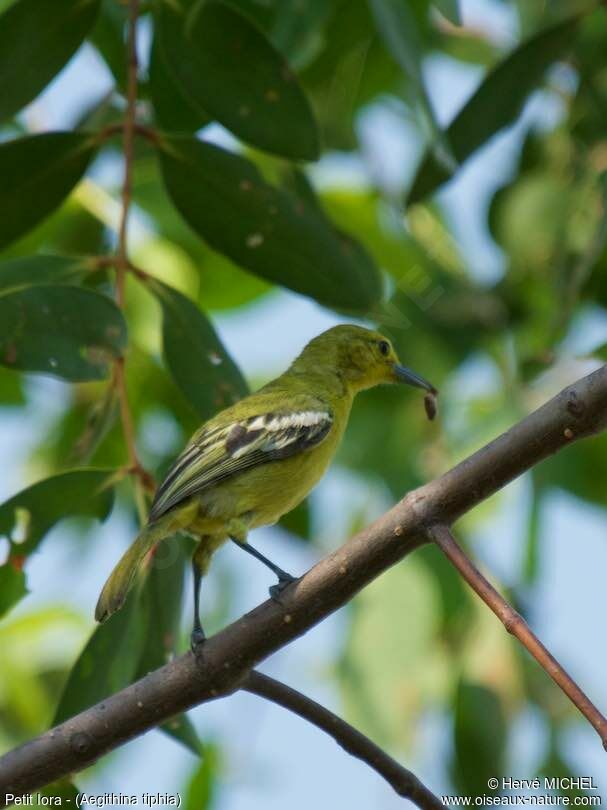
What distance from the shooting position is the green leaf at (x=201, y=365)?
340 centimetres

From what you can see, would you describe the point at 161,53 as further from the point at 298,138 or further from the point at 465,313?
the point at 465,313

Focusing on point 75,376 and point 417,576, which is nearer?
point 75,376


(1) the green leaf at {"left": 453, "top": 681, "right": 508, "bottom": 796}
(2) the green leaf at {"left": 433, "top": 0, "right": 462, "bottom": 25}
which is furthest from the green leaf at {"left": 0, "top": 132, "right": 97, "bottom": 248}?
(1) the green leaf at {"left": 453, "top": 681, "right": 508, "bottom": 796}

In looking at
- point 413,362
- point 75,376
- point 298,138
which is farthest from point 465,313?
point 75,376

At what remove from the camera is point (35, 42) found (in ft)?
10.9

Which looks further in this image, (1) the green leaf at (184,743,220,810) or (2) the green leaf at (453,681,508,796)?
(1) the green leaf at (184,743,220,810)

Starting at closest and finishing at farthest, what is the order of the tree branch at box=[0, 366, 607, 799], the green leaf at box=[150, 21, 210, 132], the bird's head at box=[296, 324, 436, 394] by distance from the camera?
the tree branch at box=[0, 366, 607, 799], the green leaf at box=[150, 21, 210, 132], the bird's head at box=[296, 324, 436, 394]

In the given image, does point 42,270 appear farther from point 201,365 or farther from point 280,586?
point 280,586

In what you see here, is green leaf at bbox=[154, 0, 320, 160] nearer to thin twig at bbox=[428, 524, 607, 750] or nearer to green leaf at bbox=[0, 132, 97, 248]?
green leaf at bbox=[0, 132, 97, 248]

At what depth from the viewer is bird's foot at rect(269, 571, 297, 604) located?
2449 mm

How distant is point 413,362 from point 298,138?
5.13 ft

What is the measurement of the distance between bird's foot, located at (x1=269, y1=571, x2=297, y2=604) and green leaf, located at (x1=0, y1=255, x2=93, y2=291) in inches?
34.5

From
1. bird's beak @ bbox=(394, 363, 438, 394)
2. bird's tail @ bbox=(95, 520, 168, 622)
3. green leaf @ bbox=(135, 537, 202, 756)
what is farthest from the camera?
bird's beak @ bbox=(394, 363, 438, 394)

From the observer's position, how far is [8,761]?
2.51m
